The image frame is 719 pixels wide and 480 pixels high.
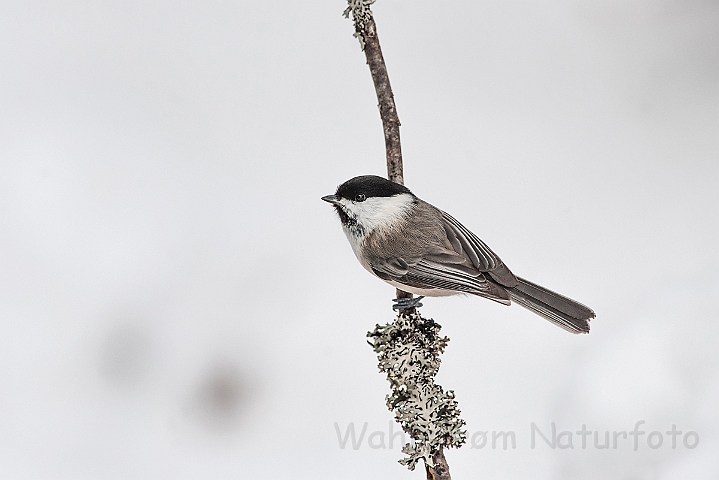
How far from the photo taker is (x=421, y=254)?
766 mm

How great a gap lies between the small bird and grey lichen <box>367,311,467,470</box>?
0.04 m

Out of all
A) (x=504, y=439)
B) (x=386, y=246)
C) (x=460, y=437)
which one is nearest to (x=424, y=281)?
(x=386, y=246)

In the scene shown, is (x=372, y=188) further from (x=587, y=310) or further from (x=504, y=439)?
(x=504, y=439)

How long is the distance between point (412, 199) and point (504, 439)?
390 millimetres

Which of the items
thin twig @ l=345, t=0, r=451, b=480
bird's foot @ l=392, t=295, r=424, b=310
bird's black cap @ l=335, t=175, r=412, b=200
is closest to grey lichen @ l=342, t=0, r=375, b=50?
thin twig @ l=345, t=0, r=451, b=480

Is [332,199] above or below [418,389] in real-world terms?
above

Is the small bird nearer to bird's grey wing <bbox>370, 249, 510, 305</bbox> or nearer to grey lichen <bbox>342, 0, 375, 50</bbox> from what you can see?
bird's grey wing <bbox>370, 249, 510, 305</bbox>

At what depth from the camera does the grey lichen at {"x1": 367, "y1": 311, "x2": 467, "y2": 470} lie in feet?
2.07

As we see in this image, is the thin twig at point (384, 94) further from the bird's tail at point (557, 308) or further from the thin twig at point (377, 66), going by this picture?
the bird's tail at point (557, 308)

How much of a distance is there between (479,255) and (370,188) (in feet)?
0.51

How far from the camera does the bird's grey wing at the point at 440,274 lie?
2.41 ft

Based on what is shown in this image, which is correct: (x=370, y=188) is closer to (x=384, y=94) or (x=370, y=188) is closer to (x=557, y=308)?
(x=384, y=94)

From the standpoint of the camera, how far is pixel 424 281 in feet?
2.42

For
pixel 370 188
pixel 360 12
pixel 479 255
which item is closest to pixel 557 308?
pixel 479 255
